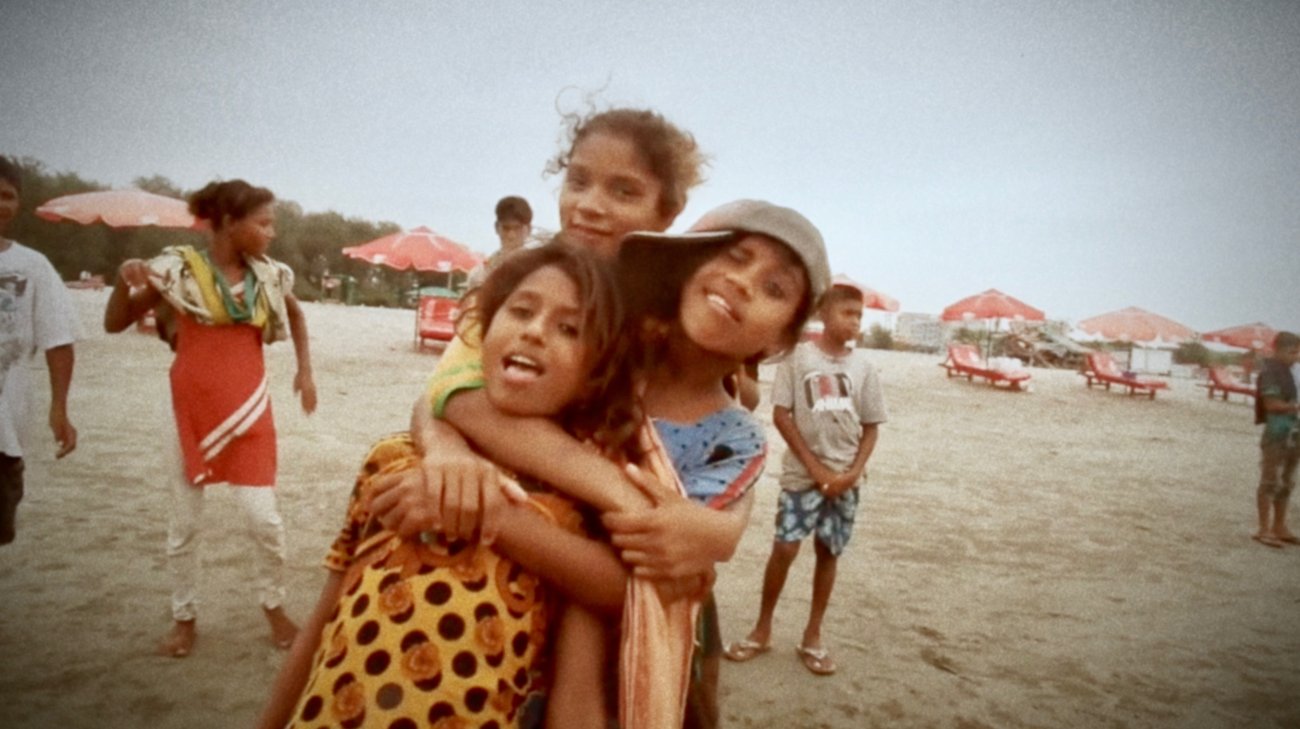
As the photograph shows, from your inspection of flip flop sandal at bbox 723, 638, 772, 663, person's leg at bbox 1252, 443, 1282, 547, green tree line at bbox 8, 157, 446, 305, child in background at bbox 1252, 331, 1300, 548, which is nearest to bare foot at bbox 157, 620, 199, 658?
flip flop sandal at bbox 723, 638, 772, 663

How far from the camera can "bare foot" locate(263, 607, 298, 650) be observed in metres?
3.39

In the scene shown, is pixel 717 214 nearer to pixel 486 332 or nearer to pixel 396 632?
pixel 486 332

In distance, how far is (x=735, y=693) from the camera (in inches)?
136

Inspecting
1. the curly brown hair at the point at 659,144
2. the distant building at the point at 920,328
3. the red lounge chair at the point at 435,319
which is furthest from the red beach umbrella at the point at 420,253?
the distant building at the point at 920,328

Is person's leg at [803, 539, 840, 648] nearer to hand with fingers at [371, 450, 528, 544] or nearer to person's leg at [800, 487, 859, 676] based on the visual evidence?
person's leg at [800, 487, 859, 676]

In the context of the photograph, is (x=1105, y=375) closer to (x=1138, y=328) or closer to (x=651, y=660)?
(x=1138, y=328)

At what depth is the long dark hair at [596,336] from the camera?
132 centimetres

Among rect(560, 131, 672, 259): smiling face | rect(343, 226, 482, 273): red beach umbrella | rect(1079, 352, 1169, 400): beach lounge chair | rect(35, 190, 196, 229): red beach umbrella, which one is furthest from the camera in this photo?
rect(1079, 352, 1169, 400): beach lounge chair

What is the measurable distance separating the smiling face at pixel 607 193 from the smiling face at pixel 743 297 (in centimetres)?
35

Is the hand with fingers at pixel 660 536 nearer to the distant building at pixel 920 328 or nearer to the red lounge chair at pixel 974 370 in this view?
the red lounge chair at pixel 974 370

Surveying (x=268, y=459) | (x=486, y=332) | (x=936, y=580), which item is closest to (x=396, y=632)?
(x=486, y=332)

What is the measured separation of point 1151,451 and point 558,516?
1473cm

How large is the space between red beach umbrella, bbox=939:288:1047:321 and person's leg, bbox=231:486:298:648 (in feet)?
74.5

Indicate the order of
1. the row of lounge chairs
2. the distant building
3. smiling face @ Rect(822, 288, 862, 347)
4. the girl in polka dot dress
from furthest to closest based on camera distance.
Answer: the distant building, the row of lounge chairs, smiling face @ Rect(822, 288, 862, 347), the girl in polka dot dress
